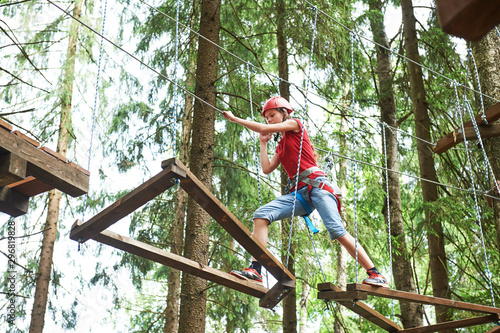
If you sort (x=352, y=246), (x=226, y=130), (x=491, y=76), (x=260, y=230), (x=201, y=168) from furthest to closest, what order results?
(x=226, y=130) < (x=201, y=168) < (x=491, y=76) < (x=352, y=246) < (x=260, y=230)

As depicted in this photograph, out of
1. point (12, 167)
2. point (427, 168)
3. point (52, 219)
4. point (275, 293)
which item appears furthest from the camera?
point (52, 219)

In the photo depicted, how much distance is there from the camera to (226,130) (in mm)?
9156

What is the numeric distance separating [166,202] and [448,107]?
499 cm

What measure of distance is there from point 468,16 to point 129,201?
211 centimetres

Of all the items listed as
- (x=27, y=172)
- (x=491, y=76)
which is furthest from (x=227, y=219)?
(x=491, y=76)

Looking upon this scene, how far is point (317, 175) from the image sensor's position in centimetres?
347

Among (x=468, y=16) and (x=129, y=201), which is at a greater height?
(x=129, y=201)

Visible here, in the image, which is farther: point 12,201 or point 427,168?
point 427,168

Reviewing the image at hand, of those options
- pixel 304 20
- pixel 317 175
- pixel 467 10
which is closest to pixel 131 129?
pixel 304 20

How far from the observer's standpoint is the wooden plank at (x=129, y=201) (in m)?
2.72

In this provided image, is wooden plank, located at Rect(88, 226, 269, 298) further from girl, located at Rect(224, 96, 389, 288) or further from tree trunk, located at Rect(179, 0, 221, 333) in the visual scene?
tree trunk, located at Rect(179, 0, 221, 333)

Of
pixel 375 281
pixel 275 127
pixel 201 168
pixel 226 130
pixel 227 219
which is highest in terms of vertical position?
pixel 226 130

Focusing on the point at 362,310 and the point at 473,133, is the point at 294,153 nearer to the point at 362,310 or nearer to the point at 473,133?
the point at 362,310

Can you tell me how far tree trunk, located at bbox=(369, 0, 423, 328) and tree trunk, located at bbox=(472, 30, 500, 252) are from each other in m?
1.73
